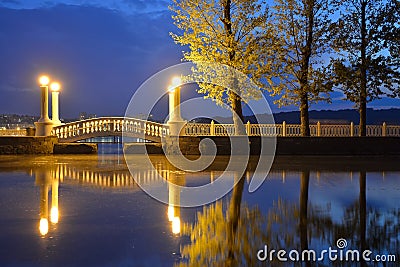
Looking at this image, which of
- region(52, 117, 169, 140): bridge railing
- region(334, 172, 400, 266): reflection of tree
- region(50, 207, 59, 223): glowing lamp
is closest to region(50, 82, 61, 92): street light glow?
region(52, 117, 169, 140): bridge railing

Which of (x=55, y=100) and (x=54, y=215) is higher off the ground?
(x=55, y=100)

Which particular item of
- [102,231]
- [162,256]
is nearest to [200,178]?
[102,231]

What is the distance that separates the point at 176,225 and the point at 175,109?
20760 millimetres

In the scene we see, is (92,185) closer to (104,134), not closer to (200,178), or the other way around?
(200,178)

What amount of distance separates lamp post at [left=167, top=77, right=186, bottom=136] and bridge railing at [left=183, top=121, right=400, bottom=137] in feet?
2.67

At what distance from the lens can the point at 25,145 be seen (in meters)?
27.1

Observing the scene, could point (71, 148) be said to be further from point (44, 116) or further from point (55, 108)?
point (55, 108)

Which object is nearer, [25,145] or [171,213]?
[171,213]

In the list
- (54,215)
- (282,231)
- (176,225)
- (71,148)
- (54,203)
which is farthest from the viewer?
(71,148)

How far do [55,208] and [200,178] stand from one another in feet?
20.9

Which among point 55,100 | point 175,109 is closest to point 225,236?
point 175,109

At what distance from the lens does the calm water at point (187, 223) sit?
650 centimetres

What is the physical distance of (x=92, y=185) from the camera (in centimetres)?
1355

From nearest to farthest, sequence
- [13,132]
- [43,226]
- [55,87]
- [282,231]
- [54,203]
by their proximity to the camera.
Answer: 1. [282,231]
2. [43,226]
3. [54,203]
4. [55,87]
5. [13,132]
